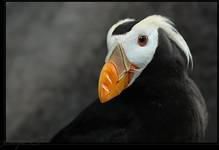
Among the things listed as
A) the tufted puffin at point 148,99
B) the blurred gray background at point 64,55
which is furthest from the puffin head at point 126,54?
the blurred gray background at point 64,55

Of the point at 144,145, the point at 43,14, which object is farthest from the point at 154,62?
the point at 43,14

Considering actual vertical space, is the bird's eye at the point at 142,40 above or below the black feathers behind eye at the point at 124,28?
below

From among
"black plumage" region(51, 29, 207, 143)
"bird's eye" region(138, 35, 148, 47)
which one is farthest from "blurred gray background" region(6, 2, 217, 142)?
"bird's eye" region(138, 35, 148, 47)

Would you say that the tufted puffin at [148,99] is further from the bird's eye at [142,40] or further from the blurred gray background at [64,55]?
the blurred gray background at [64,55]

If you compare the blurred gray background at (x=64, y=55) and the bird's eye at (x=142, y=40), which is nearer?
the bird's eye at (x=142, y=40)

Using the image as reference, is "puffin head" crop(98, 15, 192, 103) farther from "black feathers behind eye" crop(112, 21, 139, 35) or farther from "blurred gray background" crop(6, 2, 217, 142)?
"blurred gray background" crop(6, 2, 217, 142)

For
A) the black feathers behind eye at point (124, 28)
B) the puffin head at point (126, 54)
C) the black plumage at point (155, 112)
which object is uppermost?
the black feathers behind eye at point (124, 28)

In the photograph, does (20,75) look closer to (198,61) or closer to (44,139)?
(44,139)
